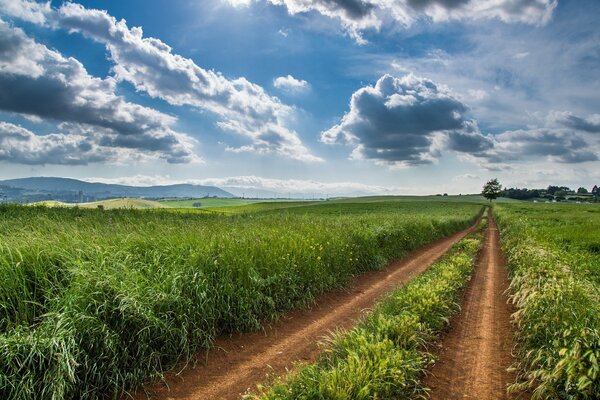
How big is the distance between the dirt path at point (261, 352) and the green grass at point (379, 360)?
592 mm

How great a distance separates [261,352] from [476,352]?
165 inches

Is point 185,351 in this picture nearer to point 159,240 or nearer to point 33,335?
point 33,335

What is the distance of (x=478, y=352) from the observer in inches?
267

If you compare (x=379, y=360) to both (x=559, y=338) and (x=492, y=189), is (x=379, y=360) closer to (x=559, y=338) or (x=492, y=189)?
(x=559, y=338)

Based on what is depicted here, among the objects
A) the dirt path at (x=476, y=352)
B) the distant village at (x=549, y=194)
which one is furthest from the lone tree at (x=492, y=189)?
the dirt path at (x=476, y=352)

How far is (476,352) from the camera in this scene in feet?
22.2

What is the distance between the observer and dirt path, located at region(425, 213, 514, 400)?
→ 547 centimetres

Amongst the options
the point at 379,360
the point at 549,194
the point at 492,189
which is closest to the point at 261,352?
the point at 379,360

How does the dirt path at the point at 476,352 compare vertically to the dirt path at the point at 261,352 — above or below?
above

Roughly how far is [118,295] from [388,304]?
5.48 meters

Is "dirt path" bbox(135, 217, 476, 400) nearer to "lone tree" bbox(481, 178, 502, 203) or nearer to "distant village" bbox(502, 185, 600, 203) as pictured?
"lone tree" bbox(481, 178, 502, 203)

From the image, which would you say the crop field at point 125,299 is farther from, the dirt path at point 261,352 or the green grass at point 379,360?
the green grass at point 379,360

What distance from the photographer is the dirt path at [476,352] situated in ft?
18.0

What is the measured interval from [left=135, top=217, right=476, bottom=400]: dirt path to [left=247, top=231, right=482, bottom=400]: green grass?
0.59 metres
